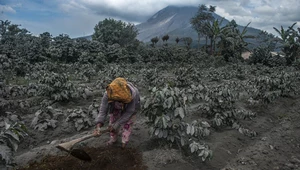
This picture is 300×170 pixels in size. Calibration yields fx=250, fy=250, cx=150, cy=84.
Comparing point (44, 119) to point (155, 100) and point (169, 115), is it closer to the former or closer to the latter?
point (155, 100)

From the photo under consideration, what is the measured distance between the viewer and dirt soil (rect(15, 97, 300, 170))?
11.1 feet

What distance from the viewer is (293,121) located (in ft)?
18.9

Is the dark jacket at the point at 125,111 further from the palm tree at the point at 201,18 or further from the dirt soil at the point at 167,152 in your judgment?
the palm tree at the point at 201,18

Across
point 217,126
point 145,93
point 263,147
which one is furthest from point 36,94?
point 263,147

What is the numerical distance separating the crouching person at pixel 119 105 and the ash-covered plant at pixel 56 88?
2.55 m

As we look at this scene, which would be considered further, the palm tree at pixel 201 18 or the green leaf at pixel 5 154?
the palm tree at pixel 201 18

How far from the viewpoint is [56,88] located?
5926 millimetres

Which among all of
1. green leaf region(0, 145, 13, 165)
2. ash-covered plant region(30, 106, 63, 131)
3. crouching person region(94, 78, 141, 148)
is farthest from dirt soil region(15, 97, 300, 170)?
green leaf region(0, 145, 13, 165)

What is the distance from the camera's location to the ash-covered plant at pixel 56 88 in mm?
5785

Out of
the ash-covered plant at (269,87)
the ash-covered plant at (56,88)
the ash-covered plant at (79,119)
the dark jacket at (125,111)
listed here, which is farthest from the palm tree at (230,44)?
the dark jacket at (125,111)

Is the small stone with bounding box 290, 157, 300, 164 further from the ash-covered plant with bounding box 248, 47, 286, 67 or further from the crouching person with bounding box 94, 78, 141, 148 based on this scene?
the ash-covered plant with bounding box 248, 47, 286, 67

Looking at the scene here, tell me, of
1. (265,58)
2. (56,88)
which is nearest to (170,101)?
(56,88)

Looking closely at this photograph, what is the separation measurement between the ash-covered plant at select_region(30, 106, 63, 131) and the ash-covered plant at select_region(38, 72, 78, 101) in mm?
1051

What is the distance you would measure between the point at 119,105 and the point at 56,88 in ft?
9.59
